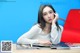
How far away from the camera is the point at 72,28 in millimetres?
2521

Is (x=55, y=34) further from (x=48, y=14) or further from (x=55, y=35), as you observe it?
(x=48, y=14)

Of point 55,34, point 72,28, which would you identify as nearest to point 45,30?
point 55,34

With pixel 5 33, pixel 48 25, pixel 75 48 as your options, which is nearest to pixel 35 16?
pixel 48 25

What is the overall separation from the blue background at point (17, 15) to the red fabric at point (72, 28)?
0.39 feet

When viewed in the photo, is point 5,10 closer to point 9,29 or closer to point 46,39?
point 9,29

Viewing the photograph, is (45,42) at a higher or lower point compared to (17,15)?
lower

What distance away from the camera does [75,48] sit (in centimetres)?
241

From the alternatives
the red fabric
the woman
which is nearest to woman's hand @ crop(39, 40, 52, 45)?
the woman

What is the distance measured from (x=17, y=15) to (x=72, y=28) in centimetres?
55

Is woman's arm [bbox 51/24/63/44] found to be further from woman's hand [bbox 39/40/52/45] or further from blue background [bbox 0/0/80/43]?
blue background [bbox 0/0/80/43]

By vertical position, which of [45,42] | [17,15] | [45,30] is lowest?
[45,42]

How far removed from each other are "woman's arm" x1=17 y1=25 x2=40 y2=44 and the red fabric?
0.27 meters

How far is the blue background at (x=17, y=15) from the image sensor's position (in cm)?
244

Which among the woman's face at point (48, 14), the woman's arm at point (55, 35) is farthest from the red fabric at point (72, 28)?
the woman's face at point (48, 14)
